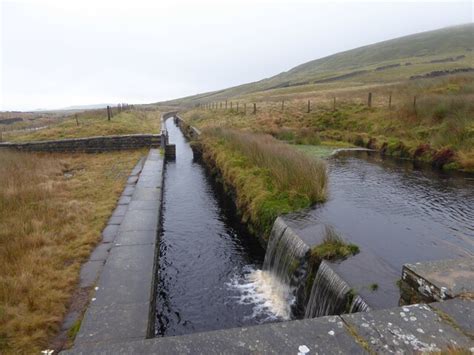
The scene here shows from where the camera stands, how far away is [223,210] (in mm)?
10828

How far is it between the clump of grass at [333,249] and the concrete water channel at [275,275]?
17 cm

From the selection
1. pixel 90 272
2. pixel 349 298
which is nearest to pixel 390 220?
pixel 349 298

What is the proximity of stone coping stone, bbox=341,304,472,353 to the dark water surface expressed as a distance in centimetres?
136

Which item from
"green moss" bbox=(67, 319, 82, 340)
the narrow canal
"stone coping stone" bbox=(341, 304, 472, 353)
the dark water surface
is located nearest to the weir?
the dark water surface

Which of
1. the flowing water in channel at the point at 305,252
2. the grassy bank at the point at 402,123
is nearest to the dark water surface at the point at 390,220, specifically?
the flowing water in channel at the point at 305,252

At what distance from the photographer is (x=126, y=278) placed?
518cm

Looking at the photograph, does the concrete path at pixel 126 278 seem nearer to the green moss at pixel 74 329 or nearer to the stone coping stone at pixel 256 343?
the green moss at pixel 74 329

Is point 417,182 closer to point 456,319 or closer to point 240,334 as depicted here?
point 456,319

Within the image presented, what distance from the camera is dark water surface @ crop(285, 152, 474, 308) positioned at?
5.21 metres

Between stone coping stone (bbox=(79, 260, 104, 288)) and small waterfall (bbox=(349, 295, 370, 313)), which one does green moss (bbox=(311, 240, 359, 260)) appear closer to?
small waterfall (bbox=(349, 295, 370, 313))

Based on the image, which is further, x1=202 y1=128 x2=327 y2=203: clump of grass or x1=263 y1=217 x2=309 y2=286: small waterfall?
x1=202 y1=128 x2=327 y2=203: clump of grass

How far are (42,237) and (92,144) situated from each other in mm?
12914

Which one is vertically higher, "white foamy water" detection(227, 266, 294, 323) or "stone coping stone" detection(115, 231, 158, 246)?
"stone coping stone" detection(115, 231, 158, 246)

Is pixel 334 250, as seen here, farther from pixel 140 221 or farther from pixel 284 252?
pixel 140 221
